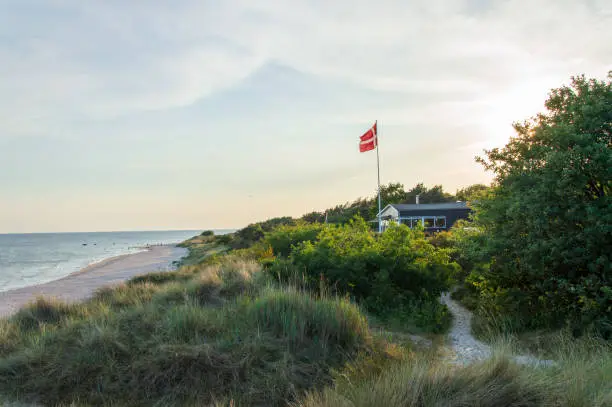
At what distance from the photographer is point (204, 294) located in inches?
444

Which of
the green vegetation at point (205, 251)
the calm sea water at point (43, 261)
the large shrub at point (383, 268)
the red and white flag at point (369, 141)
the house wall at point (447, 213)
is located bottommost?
the calm sea water at point (43, 261)

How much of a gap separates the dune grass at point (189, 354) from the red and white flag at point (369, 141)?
74.3ft

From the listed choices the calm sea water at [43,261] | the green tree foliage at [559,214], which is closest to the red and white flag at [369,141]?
the green tree foliage at [559,214]

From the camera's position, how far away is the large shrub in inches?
440

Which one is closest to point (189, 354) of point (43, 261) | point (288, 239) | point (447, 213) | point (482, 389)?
point (482, 389)

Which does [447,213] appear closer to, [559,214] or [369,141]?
[369,141]

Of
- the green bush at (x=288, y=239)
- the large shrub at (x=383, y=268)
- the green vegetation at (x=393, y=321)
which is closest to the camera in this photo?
the green vegetation at (x=393, y=321)

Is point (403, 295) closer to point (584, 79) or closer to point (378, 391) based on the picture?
point (584, 79)

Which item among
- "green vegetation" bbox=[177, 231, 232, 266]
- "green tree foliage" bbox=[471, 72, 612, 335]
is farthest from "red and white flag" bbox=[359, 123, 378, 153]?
"green tree foliage" bbox=[471, 72, 612, 335]

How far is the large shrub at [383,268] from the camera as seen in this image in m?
11.2

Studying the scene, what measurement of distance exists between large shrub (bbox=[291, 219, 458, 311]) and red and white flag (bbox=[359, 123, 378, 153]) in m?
17.4

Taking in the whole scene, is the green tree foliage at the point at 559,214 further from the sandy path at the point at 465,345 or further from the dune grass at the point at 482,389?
the dune grass at the point at 482,389

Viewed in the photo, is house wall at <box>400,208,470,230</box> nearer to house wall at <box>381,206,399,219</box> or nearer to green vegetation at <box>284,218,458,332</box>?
house wall at <box>381,206,399,219</box>

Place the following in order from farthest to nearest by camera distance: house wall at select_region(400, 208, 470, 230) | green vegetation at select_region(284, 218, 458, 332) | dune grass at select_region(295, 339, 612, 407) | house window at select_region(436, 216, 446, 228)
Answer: house window at select_region(436, 216, 446, 228) < house wall at select_region(400, 208, 470, 230) < green vegetation at select_region(284, 218, 458, 332) < dune grass at select_region(295, 339, 612, 407)
